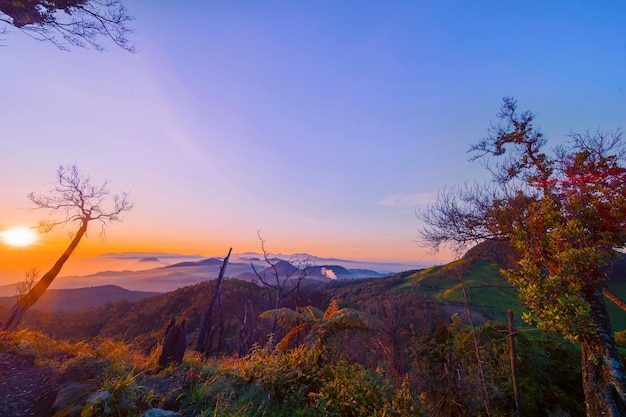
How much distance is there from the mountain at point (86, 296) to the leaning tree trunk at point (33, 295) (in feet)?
136

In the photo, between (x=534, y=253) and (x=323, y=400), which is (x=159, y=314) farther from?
(x=534, y=253)

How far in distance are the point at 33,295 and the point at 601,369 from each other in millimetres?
19649

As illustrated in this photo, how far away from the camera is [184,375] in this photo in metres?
6.30

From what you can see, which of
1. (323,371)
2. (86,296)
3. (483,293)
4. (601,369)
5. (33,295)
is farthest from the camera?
(86,296)

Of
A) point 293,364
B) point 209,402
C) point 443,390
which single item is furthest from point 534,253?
point 443,390

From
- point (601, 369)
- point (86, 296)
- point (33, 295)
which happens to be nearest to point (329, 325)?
point (601, 369)

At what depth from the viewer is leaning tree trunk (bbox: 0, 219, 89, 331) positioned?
36.6ft

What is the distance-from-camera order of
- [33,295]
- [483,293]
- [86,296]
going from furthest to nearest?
[86,296] → [483,293] → [33,295]

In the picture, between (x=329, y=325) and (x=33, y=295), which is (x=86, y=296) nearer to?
(x=33, y=295)

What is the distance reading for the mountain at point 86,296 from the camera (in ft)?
164

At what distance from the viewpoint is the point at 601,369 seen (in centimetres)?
674

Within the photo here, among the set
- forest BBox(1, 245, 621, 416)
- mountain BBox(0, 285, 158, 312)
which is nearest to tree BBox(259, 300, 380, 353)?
forest BBox(1, 245, 621, 416)

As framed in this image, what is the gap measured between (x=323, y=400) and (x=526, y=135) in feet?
34.8

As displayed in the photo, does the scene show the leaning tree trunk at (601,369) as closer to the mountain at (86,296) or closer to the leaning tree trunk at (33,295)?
the leaning tree trunk at (33,295)
